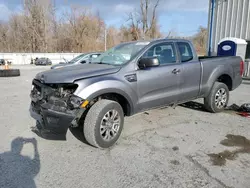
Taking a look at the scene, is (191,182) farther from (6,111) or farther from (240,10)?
(240,10)

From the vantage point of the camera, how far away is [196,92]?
450 cm

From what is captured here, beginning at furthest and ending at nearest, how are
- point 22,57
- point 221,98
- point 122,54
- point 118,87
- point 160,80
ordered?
point 22,57, point 221,98, point 122,54, point 160,80, point 118,87

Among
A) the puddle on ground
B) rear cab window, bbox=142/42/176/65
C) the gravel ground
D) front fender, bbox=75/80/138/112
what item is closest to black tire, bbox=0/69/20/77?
the gravel ground

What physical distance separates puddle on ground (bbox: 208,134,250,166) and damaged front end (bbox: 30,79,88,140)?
2.06 m

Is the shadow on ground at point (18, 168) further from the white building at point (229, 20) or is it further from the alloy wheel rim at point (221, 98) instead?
the white building at point (229, 20)

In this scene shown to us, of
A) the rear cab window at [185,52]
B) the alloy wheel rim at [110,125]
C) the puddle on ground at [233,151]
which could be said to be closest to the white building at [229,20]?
the rear cab window at [185,52]

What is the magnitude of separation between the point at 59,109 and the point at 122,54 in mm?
1699

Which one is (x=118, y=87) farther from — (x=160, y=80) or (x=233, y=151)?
(x=233, y=151)

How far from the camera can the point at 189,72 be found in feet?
13.9

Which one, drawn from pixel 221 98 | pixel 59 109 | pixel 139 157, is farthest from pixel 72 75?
pixel 221 98

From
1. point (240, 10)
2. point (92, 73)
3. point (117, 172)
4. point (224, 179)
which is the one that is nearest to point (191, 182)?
point (224, 179)

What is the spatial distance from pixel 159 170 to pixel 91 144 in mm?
1169

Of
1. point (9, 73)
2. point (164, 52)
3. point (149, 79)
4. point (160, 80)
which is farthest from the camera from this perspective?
point (9, 73)

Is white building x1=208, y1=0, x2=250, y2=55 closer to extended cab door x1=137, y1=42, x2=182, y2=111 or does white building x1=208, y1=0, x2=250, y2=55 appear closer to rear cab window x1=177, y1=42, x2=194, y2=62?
rear cab window x1=177, y1=42, x2=194, y2=62
